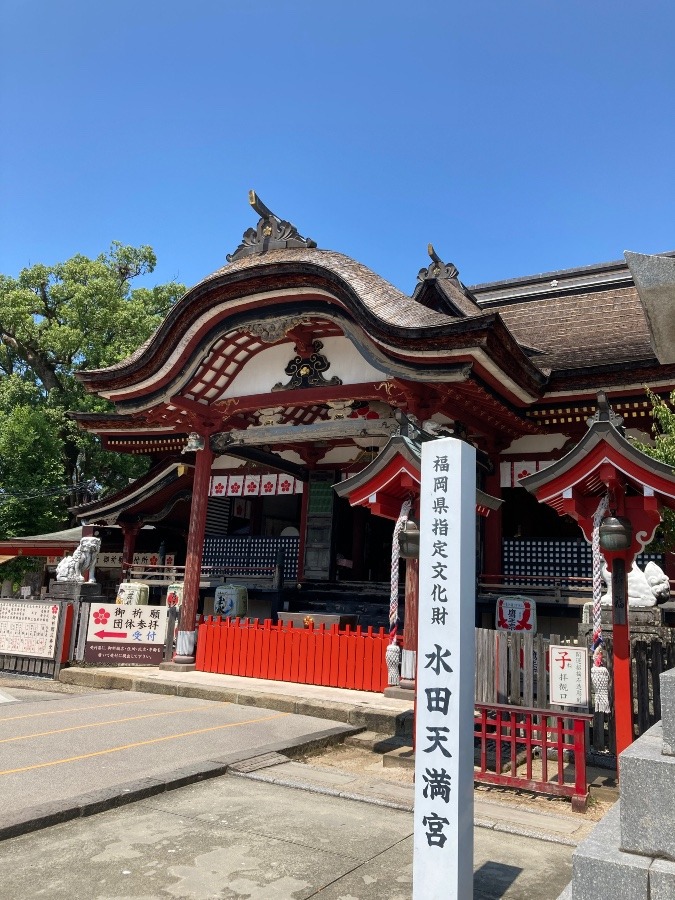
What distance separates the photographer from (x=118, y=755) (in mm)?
6594

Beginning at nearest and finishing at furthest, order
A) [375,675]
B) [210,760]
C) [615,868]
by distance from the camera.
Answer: [615,868]
[210,760]
[375,675]

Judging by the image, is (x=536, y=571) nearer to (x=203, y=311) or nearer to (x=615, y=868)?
(x=203, y=311)

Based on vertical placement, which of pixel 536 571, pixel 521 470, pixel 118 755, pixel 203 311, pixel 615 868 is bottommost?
pixel 118 755

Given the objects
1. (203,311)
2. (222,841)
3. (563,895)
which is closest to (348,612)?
(203,311)

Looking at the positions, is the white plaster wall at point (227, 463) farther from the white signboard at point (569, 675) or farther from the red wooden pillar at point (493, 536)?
the white signboard at point (569, 675)

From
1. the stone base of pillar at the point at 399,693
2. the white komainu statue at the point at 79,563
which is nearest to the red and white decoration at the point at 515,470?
the stone base of pillar at the point at 399,693

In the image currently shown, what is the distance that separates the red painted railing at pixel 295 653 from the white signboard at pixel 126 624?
96 centimetres

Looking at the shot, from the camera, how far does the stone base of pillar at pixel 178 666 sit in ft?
38.6

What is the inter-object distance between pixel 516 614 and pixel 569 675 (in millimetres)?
5520

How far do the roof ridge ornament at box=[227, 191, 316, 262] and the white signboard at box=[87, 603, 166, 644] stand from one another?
6.84m

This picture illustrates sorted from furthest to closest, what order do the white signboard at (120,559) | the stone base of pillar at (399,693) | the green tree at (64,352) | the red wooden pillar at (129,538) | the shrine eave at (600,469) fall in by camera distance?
the green tree at (64,352), the white signboard at (120,559), the red wooden pillar at (129,538), the stone base of pillar at (399,693), the shrine eave at (600,469)

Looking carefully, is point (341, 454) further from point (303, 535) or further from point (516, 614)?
point (516, 614)

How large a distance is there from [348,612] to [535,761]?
7.26 metres

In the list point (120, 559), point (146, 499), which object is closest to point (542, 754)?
point (146, 499)
